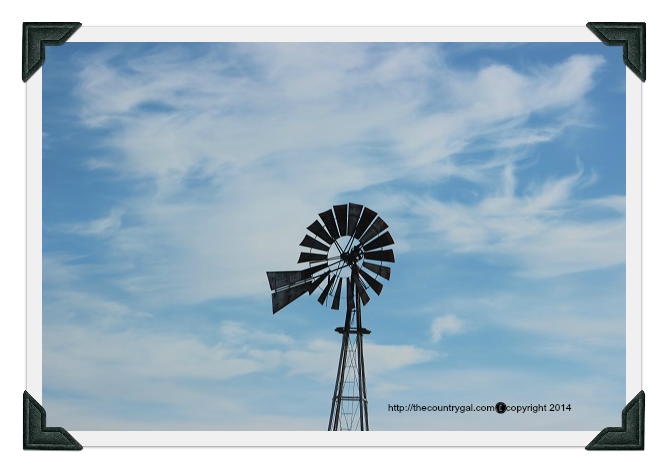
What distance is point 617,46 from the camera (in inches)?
654

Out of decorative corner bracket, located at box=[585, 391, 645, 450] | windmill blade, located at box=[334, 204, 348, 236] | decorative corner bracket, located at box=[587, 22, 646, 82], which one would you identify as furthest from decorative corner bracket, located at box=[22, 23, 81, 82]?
decorative corner bracket, located at box=[585, 391, 645, 450]

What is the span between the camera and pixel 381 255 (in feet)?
62.3

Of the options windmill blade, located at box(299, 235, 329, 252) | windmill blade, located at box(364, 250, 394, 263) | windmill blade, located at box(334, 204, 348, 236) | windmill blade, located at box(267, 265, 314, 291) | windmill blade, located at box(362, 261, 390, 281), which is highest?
windmill blade, located at box(334, 204, 348, 236)

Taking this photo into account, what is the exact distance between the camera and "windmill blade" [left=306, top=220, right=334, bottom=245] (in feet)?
59.8

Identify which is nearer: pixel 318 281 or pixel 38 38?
pixel 38 38

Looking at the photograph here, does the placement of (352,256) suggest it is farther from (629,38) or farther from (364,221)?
(629,38)

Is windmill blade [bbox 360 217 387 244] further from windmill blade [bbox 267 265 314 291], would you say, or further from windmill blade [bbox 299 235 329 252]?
windmill blade [bbox 267 265 314 291]

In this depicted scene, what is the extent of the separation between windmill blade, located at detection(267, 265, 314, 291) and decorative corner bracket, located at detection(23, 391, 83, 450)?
454cm

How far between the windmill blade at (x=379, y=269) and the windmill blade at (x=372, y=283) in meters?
0.14

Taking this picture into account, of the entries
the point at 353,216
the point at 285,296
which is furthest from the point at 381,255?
the point at 285,296

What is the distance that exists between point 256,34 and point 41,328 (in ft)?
20.7

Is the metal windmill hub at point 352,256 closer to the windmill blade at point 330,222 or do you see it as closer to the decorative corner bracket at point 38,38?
the windmill blade at point 330,222

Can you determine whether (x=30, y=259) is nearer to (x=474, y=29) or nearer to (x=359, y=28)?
(x=359, y=28)

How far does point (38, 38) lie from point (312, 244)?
246 inches
